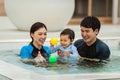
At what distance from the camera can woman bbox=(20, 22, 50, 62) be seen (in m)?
6.58

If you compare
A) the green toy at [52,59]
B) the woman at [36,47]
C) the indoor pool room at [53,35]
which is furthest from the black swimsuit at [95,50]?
the woman at [36,47]

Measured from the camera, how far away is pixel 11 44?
9.13 meters

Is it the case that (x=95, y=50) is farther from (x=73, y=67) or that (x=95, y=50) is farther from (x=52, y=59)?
(x=52, y=59)

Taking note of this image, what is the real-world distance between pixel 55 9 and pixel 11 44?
85.8 inches

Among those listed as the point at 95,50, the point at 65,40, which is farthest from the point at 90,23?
the point at 65,40

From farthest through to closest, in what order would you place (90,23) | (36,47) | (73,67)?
(36,47) < (90,23) < (73,67)

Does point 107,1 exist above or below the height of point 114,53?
above

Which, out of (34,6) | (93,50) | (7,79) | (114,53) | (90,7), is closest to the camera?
(7,79)

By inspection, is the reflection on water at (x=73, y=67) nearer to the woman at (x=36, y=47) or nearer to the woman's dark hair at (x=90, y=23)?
the woman at (x=36, y=47)

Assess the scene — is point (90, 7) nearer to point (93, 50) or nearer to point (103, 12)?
point (103, 12)

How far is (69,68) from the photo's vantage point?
623 cm

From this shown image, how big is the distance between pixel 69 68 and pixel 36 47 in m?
0.85

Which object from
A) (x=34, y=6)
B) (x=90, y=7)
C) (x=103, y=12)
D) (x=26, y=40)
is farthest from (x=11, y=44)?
(x=103, y=12)

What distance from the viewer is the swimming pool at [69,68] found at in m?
5.17
